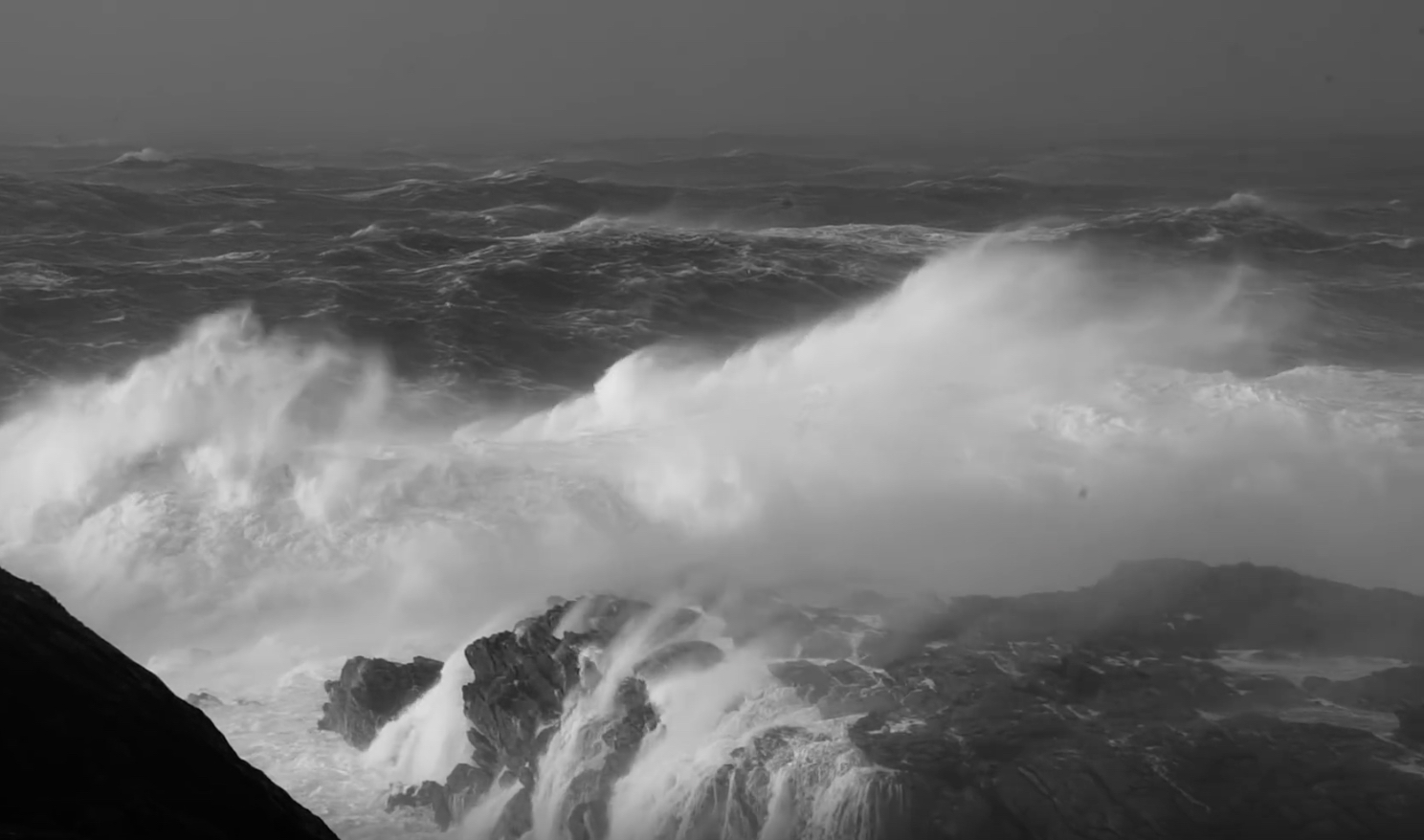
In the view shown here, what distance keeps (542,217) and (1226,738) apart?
119 ft

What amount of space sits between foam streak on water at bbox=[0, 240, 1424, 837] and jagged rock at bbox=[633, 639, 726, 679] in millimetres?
377

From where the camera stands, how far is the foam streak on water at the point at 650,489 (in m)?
21.1

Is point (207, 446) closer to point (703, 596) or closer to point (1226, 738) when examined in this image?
point (703, 596)

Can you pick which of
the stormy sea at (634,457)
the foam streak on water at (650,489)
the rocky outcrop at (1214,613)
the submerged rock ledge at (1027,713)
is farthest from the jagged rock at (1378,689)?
the foam streak on water at (650,489)

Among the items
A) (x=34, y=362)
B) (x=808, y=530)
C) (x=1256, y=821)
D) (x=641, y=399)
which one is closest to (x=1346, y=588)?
(x=1256, y=821)

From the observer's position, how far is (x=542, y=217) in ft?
154

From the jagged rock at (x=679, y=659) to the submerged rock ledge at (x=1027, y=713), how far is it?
0.03 m

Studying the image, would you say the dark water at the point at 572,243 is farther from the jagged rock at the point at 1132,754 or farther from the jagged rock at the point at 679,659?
the jagged rock at the point at 1132,754

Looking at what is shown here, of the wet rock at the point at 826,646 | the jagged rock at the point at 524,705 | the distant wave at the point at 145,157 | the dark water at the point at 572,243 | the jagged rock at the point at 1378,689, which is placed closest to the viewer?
the jagged rock at the point at 1378,689

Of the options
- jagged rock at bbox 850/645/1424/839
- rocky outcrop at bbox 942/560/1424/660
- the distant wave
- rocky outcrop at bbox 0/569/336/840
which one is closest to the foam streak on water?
jagged rock at bbox 850/645/1424/839

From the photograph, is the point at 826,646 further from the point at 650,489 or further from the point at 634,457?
the point at 634,457

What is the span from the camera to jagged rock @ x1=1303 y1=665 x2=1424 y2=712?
1485cm

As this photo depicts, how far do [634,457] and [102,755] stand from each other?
1861cm

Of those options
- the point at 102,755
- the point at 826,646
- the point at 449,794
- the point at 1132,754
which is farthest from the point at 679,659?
the point at 102,755
